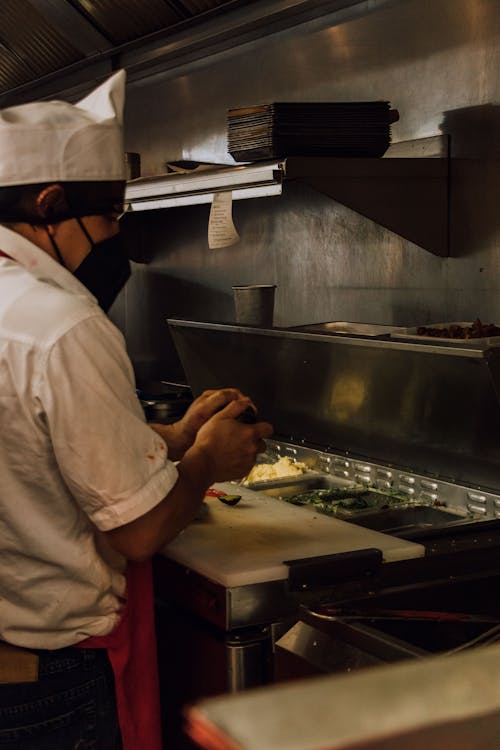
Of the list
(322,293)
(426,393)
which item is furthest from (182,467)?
(322,293)

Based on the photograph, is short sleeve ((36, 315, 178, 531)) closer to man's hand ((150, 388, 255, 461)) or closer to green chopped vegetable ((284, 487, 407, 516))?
man's hand ((150, 388, 255, 461))

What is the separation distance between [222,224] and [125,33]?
1738 millimetres

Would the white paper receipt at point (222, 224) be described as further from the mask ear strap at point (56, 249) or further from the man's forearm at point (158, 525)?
the man's forearm at point (158, 525)

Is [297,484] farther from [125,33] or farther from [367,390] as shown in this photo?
[125,33]

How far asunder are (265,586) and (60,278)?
801 mm

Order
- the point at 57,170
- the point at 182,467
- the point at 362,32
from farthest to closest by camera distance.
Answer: the point at 362,32 → the point at 182,467 → the point at 57,170

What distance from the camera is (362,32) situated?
3293 mm

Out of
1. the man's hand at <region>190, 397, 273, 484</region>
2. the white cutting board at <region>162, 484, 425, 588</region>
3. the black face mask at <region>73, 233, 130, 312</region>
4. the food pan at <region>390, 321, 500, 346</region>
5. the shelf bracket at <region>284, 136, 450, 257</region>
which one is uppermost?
the shelf bracket at <region>284, 136, 450, 257</region>

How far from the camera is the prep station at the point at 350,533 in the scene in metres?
2.08

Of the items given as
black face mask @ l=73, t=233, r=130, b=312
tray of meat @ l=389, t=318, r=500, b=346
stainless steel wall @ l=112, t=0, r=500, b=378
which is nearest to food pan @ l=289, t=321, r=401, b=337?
stainless steel wall @ l=112, t=0, r=500, b=378

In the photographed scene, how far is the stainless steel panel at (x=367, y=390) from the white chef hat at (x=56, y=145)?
0.94m

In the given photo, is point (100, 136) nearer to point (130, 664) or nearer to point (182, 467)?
point (182, 467)

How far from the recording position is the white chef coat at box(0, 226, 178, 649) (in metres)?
1.60

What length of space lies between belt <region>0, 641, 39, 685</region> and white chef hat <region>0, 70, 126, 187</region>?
2.65ft
